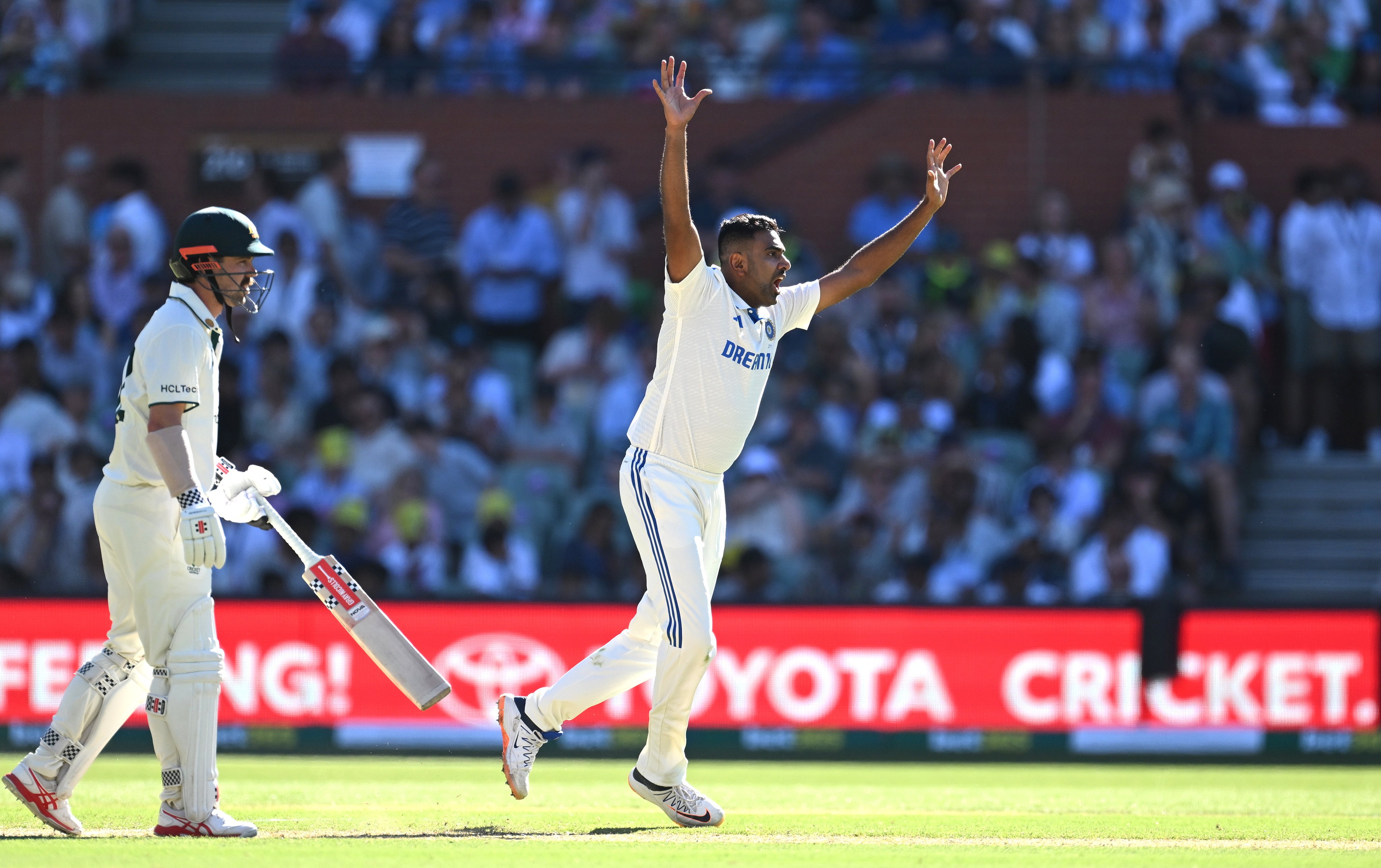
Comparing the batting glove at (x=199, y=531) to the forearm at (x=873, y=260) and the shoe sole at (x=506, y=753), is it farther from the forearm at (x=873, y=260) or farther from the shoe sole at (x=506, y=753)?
the forearm at (x=873, y=260)

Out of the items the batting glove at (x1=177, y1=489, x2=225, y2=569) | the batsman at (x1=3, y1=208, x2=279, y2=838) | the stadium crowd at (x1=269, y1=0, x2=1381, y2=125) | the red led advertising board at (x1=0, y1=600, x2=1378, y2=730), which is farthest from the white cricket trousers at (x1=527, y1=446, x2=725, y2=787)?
the stadium crowd at (x1=269, y1=0, x2=1381, y2=125)

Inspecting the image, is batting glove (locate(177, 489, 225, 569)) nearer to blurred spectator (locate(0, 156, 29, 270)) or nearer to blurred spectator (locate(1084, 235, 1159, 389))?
blurred spectator (locate(1084, 235, 1159, 389))

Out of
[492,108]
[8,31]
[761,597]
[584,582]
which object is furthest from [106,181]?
[761,597]

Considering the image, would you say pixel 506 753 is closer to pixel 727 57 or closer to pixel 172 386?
pixel 172 386

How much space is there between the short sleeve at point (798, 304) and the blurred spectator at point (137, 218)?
9951mm

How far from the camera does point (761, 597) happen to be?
43.8ft

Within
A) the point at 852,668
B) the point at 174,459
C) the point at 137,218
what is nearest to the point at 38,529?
the point at 137,218

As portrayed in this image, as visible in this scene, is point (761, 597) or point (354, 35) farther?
point (354, 35)

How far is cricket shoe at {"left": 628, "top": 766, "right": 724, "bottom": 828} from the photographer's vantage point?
7707mm

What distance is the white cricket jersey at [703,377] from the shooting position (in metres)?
7.66

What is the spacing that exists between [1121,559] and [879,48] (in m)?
6.19

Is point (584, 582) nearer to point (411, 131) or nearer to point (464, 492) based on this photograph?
point (464, 492)

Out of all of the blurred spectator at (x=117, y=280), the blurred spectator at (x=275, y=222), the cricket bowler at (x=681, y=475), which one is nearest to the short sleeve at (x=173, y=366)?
the cricket bowler at (x=681, y=475)

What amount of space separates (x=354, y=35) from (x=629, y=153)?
10.2 feet
